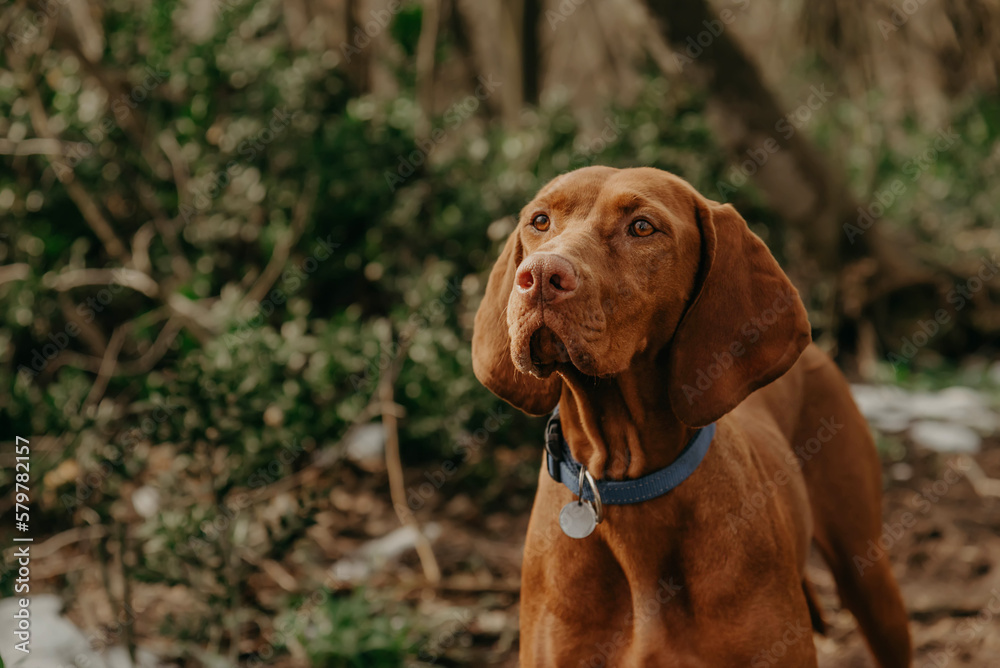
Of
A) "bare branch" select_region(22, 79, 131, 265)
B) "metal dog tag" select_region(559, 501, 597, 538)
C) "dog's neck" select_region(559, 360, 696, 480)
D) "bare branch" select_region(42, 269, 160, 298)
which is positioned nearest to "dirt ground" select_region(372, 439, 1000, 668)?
"metal dog tag" select_region(559, 501, 597, 538)

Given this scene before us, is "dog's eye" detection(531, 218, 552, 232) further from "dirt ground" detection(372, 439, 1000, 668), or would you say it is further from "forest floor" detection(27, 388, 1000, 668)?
"dirt ground" detection(372, 439, 1000, 668)

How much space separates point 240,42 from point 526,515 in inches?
138

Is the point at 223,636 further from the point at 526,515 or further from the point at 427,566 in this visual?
the point at 526,515

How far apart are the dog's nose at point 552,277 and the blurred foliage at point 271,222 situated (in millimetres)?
2127

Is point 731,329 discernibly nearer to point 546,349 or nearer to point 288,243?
point 546,349

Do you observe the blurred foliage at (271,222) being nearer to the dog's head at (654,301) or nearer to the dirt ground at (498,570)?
the dirt ground at (498,570)

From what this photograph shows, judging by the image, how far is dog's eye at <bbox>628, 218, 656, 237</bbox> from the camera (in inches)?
83.9

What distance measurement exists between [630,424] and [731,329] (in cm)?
36

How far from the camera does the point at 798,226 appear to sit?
21.7 ft

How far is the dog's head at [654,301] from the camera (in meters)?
1.99

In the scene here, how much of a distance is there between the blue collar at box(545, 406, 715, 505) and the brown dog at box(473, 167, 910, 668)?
0.02 meters

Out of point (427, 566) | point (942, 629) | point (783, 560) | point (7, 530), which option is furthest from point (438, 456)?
point (783, 560)

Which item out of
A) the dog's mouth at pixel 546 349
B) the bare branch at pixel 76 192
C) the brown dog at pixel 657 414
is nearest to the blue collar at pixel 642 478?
the brown dog at pixel 657 414

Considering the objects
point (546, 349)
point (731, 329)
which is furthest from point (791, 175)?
point (546, 349)
